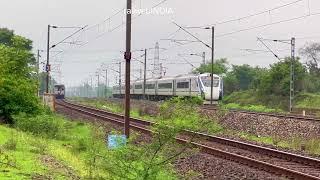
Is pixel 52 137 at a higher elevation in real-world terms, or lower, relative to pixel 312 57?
lower

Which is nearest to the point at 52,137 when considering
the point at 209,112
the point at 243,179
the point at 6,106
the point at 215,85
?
the point at 6,106

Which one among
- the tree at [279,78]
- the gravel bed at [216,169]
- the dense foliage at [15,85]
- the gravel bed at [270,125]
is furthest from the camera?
the tree at [279,78]

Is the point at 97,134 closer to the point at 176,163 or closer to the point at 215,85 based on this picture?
the point at 176,163

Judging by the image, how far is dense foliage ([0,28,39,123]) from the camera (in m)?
31.9

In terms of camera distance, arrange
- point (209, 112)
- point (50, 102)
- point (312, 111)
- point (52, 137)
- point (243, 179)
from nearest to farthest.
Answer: point (243, 179), point (52, 137), point (209, 112), point (50, 102), point (312, 111)

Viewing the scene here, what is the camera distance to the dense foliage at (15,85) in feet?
105

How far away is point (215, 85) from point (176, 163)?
46246mm

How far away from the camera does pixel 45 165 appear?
50.3 ft

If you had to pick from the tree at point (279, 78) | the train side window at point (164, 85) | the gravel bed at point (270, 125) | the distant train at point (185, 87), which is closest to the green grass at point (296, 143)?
the gravel bed at point (270, 125)

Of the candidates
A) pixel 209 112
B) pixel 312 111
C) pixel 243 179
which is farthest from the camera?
pixel 312 111

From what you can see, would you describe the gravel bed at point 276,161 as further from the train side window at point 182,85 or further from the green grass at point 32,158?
the train side window at point 182,85

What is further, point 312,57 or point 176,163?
point 312,57

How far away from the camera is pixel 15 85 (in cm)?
3266

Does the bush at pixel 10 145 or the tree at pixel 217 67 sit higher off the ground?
the tree at pixel 217 67
